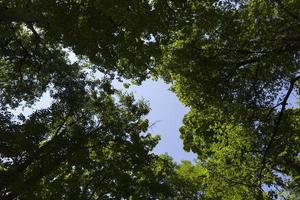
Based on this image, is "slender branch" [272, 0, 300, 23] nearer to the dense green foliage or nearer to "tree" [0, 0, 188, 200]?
the dense green foliage

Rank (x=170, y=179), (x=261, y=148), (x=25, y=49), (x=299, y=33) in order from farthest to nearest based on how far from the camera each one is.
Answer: (x=170, y=179) → (x=25, y=49) → (x=261, y=148) → (x=299, y=33)

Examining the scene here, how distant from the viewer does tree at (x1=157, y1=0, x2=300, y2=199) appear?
15328 millimetres

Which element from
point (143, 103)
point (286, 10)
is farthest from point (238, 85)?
point (143, 103)

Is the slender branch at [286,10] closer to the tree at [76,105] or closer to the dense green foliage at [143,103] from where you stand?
the dense green foliage at [143,103]

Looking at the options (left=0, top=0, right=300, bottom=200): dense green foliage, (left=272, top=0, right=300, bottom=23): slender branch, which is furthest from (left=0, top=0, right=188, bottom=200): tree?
(left=272, top=0, right=300, bottom=23): slender branch

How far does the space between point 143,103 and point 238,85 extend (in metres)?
7.44

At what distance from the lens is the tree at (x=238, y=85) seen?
15328 mm

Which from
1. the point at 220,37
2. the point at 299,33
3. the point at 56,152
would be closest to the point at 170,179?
the point at 56,152

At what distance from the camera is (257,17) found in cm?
1555

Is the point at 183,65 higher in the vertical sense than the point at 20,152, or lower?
higher

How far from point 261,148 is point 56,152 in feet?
30.6

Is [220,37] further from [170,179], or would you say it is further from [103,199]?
[170,179]

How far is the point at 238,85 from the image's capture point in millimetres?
17750

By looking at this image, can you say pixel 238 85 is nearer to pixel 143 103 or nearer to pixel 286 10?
pixel 286 10
